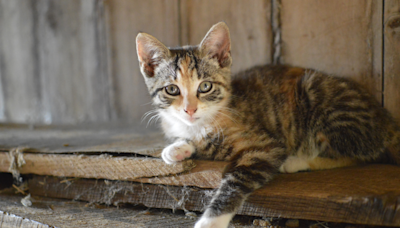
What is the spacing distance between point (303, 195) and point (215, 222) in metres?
0.42

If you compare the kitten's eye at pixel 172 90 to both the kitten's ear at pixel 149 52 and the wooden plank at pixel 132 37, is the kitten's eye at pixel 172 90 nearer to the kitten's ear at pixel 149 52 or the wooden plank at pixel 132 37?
the kitten's ear at pixel 149 52

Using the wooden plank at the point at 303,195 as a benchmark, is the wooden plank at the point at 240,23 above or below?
above

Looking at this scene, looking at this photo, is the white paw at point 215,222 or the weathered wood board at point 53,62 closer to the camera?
the white paw at point 215,222

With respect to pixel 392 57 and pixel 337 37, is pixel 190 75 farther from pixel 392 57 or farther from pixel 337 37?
pixel 392 57

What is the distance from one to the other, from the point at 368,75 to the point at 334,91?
407 mm

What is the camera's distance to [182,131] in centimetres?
201

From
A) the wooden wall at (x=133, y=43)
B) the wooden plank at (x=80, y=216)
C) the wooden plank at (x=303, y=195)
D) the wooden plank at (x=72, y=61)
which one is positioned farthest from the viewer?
the wooden plank at (x=72, y=61)

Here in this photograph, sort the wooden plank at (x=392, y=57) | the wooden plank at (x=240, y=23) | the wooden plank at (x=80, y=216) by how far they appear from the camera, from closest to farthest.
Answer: the wooden plank at (x=80, y=216) → the wooden plank at (x=392, y=57) → the wooden plank at (x=240, y=23)

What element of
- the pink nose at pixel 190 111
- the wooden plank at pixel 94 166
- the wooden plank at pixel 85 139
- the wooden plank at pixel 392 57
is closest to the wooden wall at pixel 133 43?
the wooden plank at pixel 392 57

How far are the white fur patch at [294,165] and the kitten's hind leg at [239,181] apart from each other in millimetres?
86

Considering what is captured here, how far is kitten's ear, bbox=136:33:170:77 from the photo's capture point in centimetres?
191

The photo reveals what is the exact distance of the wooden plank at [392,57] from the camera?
2.05 meters

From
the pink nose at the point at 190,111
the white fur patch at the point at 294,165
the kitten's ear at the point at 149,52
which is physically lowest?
the white fur patch at the point at 294,165

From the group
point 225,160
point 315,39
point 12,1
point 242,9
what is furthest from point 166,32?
point 12,1
